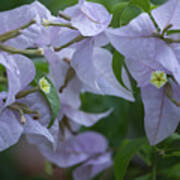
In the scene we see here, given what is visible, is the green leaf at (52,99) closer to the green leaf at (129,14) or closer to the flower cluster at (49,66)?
the flower cluster at (49,66)

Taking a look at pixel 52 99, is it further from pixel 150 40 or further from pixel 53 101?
pixel 150 40

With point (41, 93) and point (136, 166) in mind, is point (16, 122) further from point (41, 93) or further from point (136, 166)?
point (136, 166)

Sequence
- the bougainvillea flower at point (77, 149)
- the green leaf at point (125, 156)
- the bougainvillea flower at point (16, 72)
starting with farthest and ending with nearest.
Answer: the bougainvillea flower at point (77, 149) → the green leaf at point (125, 156) → the bougainvillea flower at point (16, 72)

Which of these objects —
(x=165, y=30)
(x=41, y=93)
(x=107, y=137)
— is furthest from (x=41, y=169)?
(x=165, y=30)

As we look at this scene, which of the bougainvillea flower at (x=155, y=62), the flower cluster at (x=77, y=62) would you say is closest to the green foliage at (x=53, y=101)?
the flower cluster at (x=77, y=62)

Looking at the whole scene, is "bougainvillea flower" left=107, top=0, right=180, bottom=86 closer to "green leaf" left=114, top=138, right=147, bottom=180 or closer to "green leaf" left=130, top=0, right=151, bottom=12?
"green leaf" left=130, top=0, right=151, bottom=12

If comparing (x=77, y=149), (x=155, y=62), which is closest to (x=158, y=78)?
(x=155, y=62)
